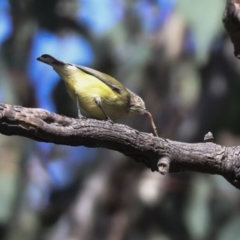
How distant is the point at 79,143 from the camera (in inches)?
84.0

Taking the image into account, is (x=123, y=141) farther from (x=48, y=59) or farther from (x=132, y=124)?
(x=132, y=124)

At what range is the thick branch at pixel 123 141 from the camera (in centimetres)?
196

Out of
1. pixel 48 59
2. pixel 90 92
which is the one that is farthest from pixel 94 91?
pixel 48 59

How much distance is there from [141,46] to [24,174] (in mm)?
1993

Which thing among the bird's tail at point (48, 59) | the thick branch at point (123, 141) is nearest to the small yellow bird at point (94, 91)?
the bird's tail at point (48, 59)

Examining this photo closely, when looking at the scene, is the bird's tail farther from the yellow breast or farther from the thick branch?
the thick branch

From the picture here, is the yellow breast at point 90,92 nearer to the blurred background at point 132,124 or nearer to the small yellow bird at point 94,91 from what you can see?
the small yellow bird at point 94,91

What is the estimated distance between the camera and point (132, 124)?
238 inches

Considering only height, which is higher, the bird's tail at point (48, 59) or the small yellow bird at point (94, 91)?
the bird's tail at point (48, 59)

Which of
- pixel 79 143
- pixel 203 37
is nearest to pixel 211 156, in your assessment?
pixel 79 143

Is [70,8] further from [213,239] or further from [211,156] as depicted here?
[211,156]

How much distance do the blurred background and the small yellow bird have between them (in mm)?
1226

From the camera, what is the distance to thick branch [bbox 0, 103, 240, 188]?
6.45ft

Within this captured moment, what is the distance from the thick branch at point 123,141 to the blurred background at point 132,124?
255cm
